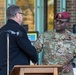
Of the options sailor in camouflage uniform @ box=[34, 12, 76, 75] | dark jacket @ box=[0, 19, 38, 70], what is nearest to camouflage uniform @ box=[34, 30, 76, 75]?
sailor in camouflage uniform @ box=[34, 12, 76, 75]

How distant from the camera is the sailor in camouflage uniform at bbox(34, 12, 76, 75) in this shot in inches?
251

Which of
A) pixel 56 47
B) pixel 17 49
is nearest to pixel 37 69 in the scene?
pixel 17 49

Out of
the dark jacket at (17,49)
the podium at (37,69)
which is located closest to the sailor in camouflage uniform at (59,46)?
the dark jacket at (17,49)

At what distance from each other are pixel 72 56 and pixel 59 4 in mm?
3737

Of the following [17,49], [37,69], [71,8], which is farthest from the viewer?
[71,8]

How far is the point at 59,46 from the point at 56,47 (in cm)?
5

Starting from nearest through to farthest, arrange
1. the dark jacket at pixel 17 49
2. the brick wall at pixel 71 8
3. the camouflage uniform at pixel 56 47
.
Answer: the dark jacket at pixel 17 49, the camouflage uniform at pixel 56 47, the brick wall at pixel 71 8

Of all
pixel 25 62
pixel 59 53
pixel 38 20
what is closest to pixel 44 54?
pixel 59 53

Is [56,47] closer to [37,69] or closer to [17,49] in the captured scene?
[17,49]

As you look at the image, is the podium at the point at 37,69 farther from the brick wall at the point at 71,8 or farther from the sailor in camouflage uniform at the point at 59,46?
the brick wall at the point at 71,8

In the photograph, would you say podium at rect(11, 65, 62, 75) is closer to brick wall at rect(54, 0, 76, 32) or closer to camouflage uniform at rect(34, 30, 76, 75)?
camouflage uniform at rect(34, 30, 76, 75)

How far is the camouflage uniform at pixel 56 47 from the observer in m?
6.38

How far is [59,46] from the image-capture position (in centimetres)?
642

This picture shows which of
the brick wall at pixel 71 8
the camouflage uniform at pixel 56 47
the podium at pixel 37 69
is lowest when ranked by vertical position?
the podium at pixel 37 69
